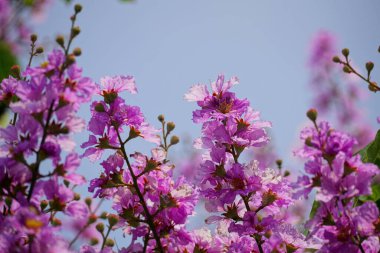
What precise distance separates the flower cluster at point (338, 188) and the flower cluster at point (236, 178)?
22 cm

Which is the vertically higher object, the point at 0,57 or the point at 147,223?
the point at 0,57

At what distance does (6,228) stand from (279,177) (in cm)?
83

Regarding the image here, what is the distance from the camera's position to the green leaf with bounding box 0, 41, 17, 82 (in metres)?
1.30

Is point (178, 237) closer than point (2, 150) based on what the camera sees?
No

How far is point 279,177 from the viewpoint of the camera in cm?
135

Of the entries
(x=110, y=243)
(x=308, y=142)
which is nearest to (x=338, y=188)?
(x=308, y=142)

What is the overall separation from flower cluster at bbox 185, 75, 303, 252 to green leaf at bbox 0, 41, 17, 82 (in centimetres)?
60

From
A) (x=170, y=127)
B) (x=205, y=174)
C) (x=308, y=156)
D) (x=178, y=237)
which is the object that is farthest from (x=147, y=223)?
(x=308, y=156)

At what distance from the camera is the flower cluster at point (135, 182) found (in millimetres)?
1254

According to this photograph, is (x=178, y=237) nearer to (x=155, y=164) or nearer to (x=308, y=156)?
(x=155, y=164)

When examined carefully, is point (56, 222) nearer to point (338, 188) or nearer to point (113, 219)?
point (113, 219)

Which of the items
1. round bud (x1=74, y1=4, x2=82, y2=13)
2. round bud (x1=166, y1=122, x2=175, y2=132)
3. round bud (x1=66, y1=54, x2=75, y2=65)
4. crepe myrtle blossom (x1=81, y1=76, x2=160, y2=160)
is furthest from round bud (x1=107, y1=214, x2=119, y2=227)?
round bud (x1=74, y1=4, x2=82, y2=13)

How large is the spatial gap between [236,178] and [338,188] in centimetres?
37

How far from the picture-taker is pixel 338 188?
3.25 ft
